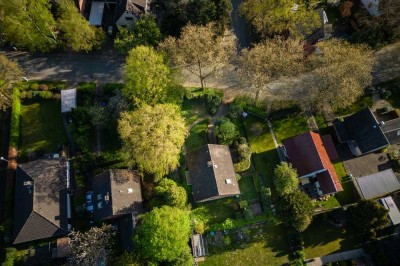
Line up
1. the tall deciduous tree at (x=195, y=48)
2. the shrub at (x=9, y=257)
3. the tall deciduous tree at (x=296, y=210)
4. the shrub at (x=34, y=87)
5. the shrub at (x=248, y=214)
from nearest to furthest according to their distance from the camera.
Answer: the tall deciduous tree at (x=296, y=210), the shrub at (x=9, y=257), the shrub at (x=248, y=214), the tall deciduous tree at (x=195, y=48), the shrub at (x=34, y=87)

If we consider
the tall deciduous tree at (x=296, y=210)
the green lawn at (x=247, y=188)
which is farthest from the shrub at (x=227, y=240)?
the tall deciduous tree at (x=296, y=210)

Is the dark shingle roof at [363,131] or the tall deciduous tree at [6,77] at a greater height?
the tall deciduous tree at [6,77]

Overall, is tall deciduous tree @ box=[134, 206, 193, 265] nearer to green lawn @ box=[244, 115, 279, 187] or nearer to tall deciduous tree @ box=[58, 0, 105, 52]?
green lawn @ box=[244, 115, 279, 187]

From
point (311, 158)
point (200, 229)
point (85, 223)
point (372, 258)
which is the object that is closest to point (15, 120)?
point (85, 223)

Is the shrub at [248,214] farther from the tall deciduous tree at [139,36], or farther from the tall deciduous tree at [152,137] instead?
the tall deciduous tree at [139,36]

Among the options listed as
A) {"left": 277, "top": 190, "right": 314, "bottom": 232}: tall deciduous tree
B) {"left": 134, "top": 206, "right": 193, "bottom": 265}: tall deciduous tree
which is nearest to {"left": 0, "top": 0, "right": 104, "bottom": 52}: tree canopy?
{"left": 134, "top": 206, "right": 193, "bottom": 265}: tall deciduous tree

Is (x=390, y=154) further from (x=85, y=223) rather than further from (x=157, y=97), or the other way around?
(x=85, y=223)

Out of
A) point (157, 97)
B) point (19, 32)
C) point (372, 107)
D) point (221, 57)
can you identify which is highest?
point (19, 32)
